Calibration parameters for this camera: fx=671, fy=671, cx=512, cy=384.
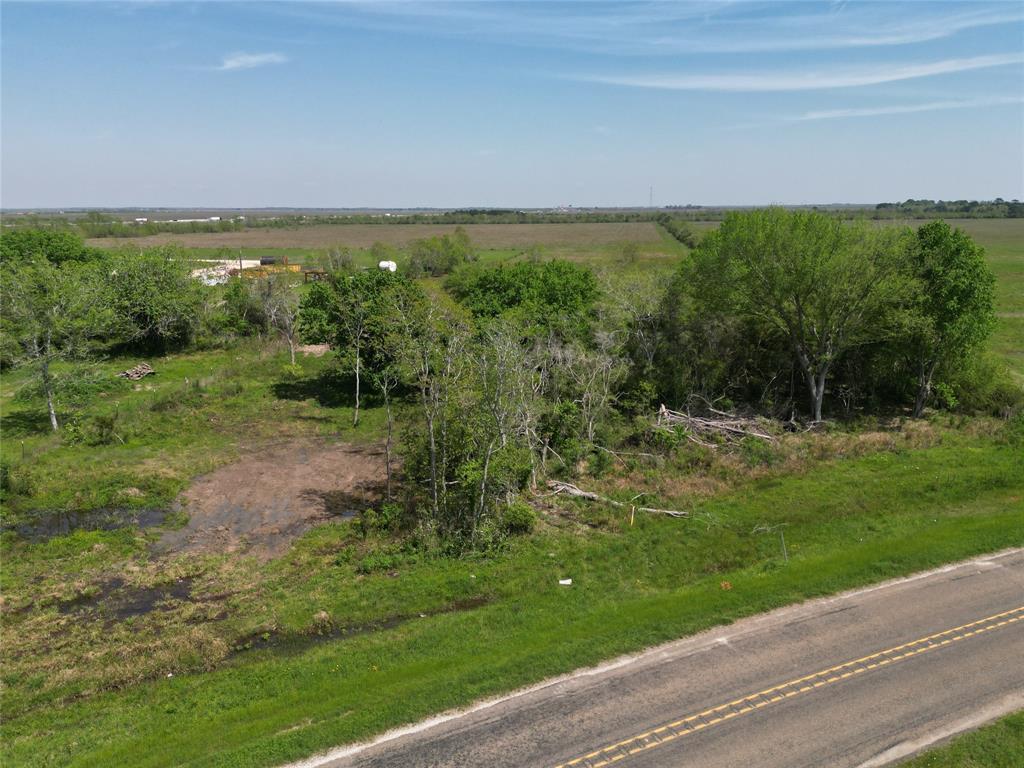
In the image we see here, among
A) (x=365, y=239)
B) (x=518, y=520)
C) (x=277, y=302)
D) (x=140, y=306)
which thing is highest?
(x=365, y=239)

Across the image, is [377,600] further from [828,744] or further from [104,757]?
[828,744]

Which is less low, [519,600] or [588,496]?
[588,496]

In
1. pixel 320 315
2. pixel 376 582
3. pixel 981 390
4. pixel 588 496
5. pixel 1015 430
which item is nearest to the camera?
pixel 376 582

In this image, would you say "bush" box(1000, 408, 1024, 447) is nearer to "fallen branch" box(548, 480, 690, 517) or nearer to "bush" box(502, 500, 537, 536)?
"fallen branch" box(548, 480, 690, 517)

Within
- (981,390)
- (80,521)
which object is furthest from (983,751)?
(80,521)

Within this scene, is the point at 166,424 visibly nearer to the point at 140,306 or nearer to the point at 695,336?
the point at 140,306

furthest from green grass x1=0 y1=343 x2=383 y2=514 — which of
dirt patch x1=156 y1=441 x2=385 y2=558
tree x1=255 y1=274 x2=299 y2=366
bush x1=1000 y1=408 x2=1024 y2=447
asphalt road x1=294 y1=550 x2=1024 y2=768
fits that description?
bush x1=1000 y1=408 x2=1024 y2=447

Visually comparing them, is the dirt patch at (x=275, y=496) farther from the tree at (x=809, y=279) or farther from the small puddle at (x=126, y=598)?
the tree at (x=809, y=279)

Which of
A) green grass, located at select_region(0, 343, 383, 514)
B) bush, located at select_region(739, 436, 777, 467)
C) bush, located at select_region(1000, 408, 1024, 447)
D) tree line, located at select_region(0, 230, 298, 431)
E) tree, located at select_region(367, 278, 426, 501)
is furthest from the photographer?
tree line, located at select_region(0, 230, 298, 431)
